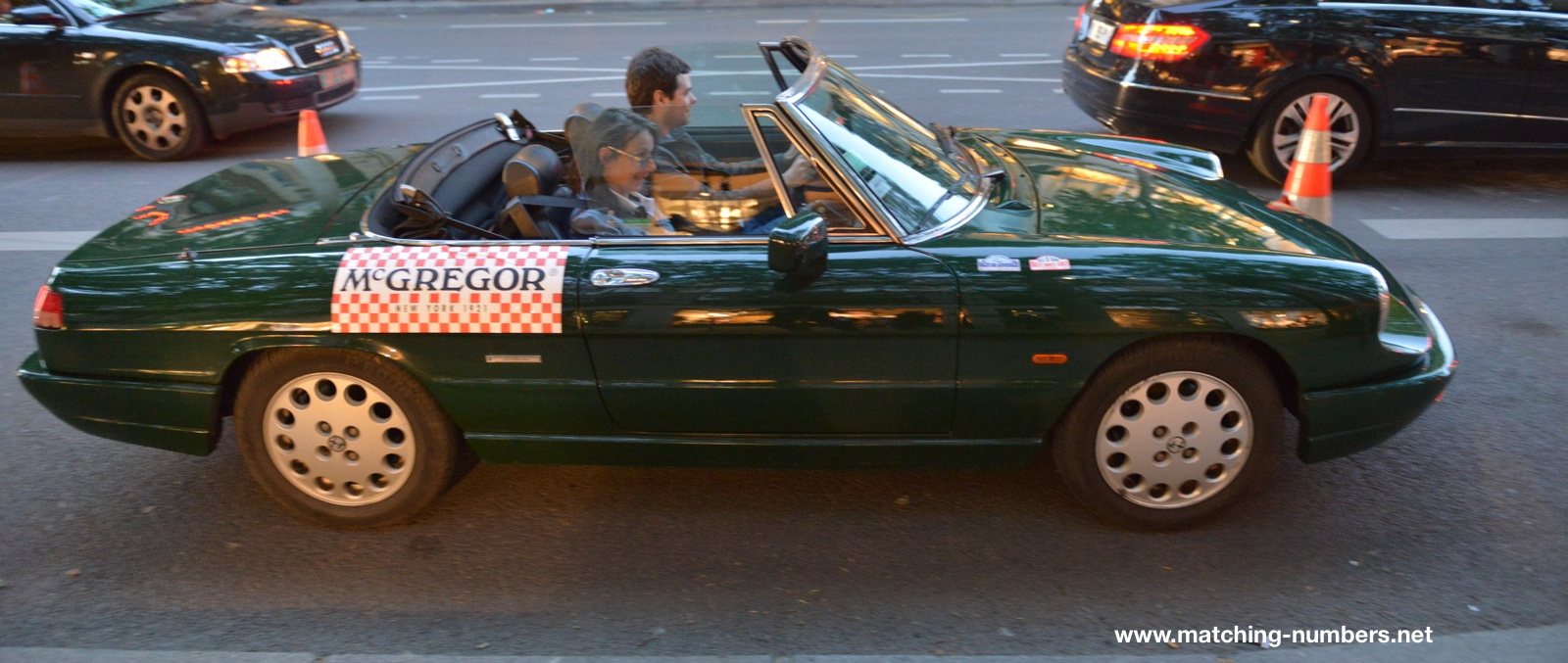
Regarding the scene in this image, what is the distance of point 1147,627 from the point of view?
3203 mm

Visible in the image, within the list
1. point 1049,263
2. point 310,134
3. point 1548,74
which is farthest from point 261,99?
point 1548,74

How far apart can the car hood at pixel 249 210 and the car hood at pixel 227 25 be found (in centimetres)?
498

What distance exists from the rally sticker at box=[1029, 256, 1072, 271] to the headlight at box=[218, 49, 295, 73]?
7100 millimetres

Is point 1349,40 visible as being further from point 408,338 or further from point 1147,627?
point 408,338

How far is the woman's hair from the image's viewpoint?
3.84 m

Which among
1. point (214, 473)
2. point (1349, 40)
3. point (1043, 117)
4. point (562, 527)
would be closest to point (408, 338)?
point (562, 527)

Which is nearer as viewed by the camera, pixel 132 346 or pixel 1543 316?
pixel 132 346

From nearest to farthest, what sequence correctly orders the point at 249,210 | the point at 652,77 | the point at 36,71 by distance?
the point at 249,210 < the point at 652,77 < the point at 36,71

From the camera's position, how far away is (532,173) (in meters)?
3.95

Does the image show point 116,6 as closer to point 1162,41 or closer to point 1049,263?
point 1162,41

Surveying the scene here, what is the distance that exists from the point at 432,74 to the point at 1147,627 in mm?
10662

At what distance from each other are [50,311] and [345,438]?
96 cm

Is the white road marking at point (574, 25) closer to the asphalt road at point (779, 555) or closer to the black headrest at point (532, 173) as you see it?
the asphalt road at point (779, 555)

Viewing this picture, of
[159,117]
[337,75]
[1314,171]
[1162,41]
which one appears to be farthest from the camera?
[337,75]
